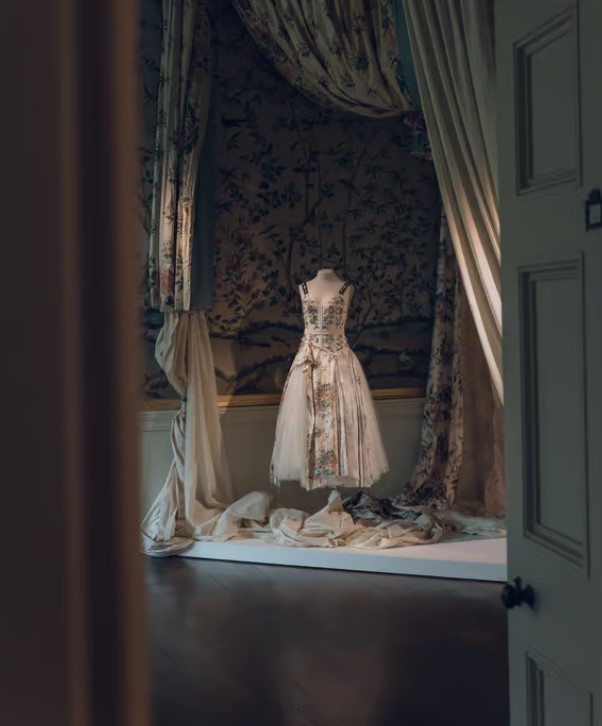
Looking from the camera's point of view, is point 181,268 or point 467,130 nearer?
point 467,130

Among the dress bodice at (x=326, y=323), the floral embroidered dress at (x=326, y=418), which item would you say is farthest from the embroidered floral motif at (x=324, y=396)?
the dress bodice at (x=326, y=323)

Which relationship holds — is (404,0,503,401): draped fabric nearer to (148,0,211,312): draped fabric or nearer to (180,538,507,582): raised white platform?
(180,538,507,582): raised white platform

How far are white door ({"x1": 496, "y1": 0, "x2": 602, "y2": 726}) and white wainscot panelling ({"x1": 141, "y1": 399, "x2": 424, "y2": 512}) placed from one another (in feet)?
11.9

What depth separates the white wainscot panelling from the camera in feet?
16.5

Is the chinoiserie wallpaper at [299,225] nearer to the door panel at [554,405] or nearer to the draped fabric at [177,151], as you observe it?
the draped fabric at [177,151]

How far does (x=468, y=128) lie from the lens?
8.82ft

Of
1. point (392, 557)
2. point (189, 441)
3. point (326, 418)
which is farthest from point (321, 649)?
point (189, 441)

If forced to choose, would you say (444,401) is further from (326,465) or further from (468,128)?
(468,128)

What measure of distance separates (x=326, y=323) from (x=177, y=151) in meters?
1.16

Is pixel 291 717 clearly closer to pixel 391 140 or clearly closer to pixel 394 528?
pixel 394 528

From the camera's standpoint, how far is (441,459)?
5188 millimetres

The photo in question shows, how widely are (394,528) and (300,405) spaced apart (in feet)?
2.50

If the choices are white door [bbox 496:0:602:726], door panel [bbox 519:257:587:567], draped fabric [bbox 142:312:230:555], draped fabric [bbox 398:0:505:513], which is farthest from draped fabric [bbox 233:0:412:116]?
door panel [bbox 519:257:587:567]

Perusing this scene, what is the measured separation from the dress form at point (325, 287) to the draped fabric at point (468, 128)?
1.96 m
